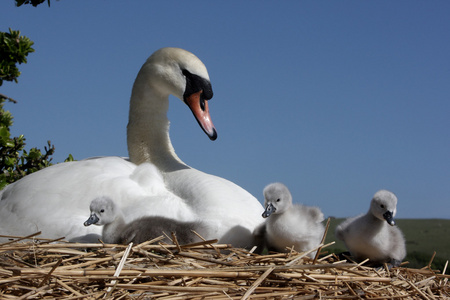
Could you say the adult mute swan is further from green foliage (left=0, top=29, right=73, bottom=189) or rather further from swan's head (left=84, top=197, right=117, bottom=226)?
green foliage (left=0, top=29, right=73, bottom=189)

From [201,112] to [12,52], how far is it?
7.91 ft

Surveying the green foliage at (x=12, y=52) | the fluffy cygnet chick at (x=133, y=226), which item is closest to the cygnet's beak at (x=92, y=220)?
the fluffy cygnet chick at (x=133, y=226)

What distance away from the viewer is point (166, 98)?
433 cm

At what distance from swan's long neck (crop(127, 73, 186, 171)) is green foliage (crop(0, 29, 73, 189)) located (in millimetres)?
1506

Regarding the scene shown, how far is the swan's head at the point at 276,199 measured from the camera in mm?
3338

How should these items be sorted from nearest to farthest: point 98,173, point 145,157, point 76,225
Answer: point 76,225
point 98,173
point 145,157

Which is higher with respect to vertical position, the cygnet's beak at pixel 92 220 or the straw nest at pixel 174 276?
the cygnet's beak at pixel 92 220

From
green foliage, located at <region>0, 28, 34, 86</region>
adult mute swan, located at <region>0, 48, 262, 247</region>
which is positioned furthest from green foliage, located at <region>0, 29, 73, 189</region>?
adult mute swan, located at <region>0, 48, 262, 247</region>

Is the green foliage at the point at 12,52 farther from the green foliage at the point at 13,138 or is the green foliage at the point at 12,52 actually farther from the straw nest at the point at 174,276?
the straw nest at the point at 174,276

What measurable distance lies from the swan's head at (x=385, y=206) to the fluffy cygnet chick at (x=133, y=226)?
111 centimetres

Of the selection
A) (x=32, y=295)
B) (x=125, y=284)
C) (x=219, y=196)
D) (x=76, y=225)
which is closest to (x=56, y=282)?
(x=32, y=295)

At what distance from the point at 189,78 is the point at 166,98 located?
0.45m

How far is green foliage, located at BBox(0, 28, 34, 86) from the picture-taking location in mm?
5250

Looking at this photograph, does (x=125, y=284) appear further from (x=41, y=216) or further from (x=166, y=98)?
(x=166, y=98)
